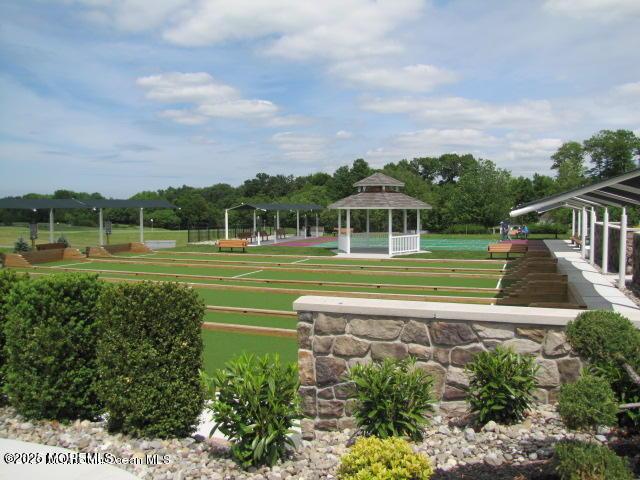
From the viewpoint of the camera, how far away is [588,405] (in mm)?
2941

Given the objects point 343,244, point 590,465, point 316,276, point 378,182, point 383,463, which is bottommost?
point 316,276

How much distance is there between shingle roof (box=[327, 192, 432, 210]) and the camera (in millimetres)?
25422

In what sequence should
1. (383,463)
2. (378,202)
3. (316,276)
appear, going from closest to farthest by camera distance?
1. (383,463)
2. (316,276)
3. (378,202)

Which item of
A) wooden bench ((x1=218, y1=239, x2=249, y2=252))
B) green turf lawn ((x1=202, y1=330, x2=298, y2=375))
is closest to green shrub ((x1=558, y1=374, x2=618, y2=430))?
green turf lawn ((x1=202, y1=330, x2=298, y2=375))

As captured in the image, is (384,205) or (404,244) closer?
(404,244)

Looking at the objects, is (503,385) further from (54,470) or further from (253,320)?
(253,320)

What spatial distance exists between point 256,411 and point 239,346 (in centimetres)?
433

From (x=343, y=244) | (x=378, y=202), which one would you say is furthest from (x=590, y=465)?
(x=378, y=202)

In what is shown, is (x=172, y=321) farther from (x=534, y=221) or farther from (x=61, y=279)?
(x=534, y=221)

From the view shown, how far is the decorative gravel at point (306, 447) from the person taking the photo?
3.66 metres

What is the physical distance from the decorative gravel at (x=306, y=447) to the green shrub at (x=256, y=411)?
137mm

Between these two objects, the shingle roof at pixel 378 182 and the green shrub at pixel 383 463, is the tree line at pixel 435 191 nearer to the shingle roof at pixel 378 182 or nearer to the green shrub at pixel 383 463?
the shingle roof at pixel 378 182

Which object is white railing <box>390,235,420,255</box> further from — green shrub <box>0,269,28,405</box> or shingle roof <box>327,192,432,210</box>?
green shrub <box>0,269,28,405</box>

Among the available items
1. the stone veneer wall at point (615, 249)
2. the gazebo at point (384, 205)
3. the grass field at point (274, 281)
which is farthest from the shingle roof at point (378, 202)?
the stone veneer wall at point (615, 249)
